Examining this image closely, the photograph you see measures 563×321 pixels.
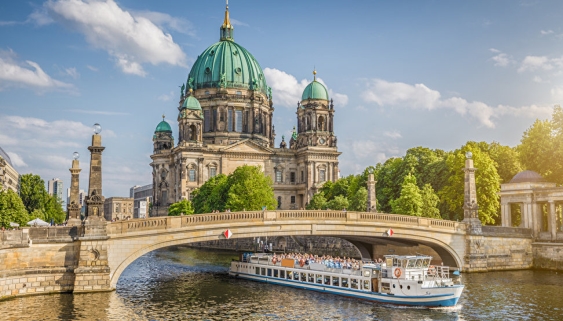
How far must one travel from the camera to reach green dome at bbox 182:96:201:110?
115562 mm

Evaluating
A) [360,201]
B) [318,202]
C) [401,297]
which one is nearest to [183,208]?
[318,202]

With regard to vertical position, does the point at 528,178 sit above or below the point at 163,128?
below

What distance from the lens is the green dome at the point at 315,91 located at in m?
114

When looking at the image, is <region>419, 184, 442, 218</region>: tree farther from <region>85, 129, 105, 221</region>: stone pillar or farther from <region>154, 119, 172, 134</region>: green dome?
<region>154, 119, 172, 134</region>: green dome

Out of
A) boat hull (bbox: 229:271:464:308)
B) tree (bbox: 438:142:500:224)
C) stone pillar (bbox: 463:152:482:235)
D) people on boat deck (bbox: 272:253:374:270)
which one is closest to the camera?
boat hull (bbox: 229:271:464:308)

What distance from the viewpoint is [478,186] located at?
63.6m

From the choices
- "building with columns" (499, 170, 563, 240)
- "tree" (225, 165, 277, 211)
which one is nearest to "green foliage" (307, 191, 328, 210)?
"tree" (225, 165, 277, 211)

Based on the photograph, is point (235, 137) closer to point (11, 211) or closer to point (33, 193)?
point (33, 193)

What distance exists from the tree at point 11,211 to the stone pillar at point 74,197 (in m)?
11.1

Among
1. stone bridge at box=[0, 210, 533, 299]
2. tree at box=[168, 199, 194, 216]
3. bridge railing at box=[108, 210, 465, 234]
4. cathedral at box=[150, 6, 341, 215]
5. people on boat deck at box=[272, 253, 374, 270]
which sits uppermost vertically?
cathedral at box=[150, 6, 341, 215]

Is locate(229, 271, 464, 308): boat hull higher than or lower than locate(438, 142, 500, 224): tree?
lower

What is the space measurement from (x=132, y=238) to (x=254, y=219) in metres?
8.21

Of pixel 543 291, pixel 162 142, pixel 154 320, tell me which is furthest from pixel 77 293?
pixel 162 142

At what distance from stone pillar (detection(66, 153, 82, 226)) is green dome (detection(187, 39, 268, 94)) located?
239 feet
